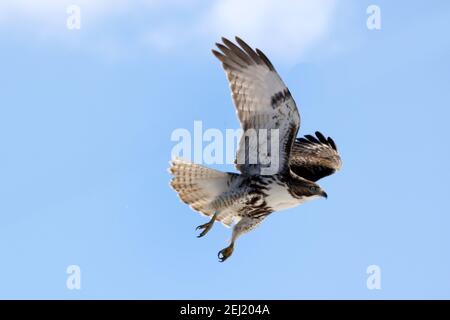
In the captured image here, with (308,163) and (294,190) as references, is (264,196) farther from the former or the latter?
(308,163)

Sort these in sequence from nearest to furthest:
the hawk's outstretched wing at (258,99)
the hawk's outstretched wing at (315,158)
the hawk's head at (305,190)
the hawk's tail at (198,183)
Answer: the hawk's outstretched wing at (258,99), the hawk's head at (305,190), the hawk's tail at (198,183), the hawk's outstretched wing at (315,158)

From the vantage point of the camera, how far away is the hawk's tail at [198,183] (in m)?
12.2

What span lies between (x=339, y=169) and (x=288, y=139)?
2.46 metres

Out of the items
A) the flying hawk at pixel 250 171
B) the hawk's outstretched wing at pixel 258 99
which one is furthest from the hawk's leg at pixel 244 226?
the hawk's outstretched wing at pixel 258 99

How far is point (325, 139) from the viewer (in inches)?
582

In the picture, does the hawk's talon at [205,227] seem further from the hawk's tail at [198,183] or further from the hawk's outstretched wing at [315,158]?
the hawk's outstretched wing at [315,158]

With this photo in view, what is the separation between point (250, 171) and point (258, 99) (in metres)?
1.00

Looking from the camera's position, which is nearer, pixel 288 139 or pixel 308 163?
pixel 288 139

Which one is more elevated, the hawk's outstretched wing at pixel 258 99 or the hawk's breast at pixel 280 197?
the hawk's outstretched wing at pixel 258 99

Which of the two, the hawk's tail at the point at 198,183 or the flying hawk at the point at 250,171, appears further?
the hawk's tail at the point at 198,183

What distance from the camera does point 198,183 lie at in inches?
487

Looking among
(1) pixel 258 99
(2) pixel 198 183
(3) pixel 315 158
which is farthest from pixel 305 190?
(3) pixel 315 158
